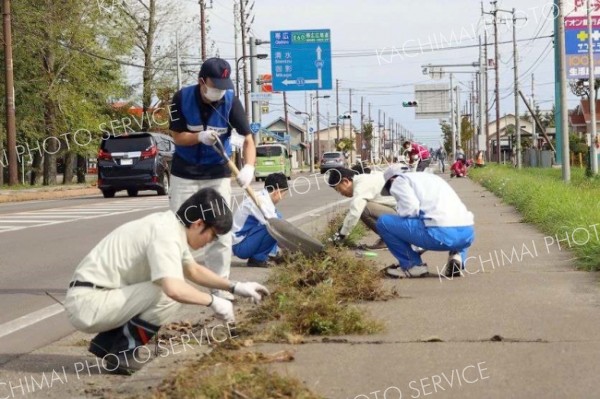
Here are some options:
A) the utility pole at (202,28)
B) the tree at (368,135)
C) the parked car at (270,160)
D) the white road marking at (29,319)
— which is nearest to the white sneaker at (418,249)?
the white road marking at (29,319)

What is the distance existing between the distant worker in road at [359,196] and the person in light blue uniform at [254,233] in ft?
1.92

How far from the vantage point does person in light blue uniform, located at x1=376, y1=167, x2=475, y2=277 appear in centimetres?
827

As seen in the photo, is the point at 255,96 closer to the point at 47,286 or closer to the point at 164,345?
the point at 47,286

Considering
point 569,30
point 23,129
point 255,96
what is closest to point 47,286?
point 569,30

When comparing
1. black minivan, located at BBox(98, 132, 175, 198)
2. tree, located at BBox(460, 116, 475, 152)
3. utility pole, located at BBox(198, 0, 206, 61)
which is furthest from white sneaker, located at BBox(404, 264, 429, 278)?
tree, located at BBox(460, 116, 475, 152)

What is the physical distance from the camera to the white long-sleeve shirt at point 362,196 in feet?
33.2

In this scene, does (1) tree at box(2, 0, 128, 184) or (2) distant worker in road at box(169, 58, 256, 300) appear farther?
(1) tree at box(2, 0, 128, 184)

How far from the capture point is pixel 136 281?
5.40m

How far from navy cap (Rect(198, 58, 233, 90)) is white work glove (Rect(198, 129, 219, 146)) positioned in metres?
0.33

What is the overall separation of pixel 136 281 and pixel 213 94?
220 cm

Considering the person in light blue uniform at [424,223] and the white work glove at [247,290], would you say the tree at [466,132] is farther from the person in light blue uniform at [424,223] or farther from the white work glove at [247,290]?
the white work glove at [247,290]

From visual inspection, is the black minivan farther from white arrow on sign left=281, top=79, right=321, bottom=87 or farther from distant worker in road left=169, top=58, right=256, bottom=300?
distant worker in road left=169, top=58, right=256, bottom=300

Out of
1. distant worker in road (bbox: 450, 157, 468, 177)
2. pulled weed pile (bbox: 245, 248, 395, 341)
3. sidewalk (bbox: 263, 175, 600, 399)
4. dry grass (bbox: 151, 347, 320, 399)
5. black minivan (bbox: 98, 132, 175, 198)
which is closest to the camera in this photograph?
dry grass (bbox: 151, 347, 320, 399)

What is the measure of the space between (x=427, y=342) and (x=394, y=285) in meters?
2.50
